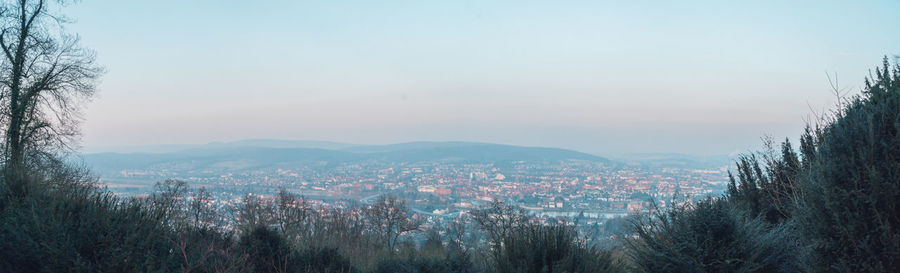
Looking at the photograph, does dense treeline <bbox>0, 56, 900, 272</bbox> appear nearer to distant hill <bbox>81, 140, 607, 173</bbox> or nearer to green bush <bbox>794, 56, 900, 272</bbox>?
green bush <bbox>794, 56, 900, 272</bbox>

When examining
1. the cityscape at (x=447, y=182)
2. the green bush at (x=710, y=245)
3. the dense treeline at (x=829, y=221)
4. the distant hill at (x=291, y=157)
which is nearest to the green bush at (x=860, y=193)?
the dense treeline at (x=829, y=221)

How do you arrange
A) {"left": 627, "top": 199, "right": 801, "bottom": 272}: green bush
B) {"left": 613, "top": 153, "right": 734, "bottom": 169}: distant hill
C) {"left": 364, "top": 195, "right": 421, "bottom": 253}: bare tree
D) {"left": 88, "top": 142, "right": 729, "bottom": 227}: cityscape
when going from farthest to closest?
{"left": 613, "top": 153, "right": 734, "bottom": 169}: distant hill < {"left": 88, "top": 142, "right": 729, "bottom": 227}: cityscape < {"left": 364, "top": 195, "right": 421, "bottom": 253}: bare tree < {"left": 627, "top": 199, "right": 801, "bottom": 272}: green bush

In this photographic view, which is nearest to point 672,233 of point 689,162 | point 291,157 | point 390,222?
point 390,222

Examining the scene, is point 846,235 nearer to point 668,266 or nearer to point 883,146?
point 883,146

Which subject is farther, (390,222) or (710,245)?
(390,222)

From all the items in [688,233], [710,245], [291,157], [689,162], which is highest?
[688,233]

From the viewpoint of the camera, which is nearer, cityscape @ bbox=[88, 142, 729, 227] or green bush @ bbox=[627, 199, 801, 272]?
green bush @ bbox=[627, 199, 801, 272]

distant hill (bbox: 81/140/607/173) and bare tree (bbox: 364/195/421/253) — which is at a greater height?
distant hill (bbox: 81/140/607/173)

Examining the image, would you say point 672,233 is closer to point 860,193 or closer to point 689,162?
point 860,193

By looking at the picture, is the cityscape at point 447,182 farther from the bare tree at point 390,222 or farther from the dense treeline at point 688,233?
the dense treeline at point 688,233

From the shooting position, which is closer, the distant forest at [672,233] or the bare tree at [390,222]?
the distant forest at [672,233]

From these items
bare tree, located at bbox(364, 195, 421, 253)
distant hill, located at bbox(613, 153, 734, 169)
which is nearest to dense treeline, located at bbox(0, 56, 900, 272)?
bare tree, located at bbox(364, 195, 421, 253)
